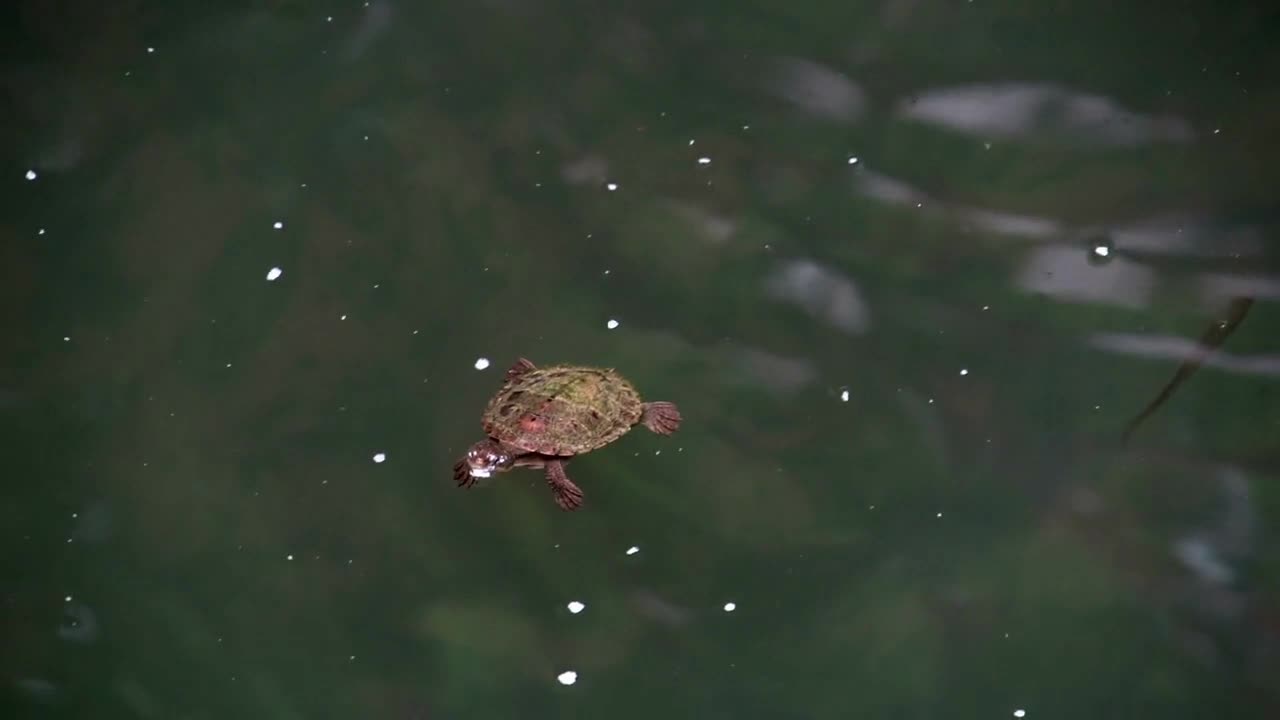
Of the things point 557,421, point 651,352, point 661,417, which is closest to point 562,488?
point 557,421

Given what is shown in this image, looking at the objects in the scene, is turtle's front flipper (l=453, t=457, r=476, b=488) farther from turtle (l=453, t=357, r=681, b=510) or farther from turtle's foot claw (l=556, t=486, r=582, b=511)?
turtle's foot claw (l=556, t=486, r=582, b=511)

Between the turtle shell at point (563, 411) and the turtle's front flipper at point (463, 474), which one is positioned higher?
the turtle shell at point (563, 411)

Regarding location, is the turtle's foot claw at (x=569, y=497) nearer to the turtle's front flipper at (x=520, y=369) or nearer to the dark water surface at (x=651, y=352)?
the dark water surface at (x=651, y=352)

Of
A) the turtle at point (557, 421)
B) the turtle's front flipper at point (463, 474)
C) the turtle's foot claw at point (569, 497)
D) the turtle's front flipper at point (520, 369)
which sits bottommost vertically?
the turtle's foot claw at point (569, 497)

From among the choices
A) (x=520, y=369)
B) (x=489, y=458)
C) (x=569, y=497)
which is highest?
(x=520, y=369)

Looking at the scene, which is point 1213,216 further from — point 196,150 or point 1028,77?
point 196,150

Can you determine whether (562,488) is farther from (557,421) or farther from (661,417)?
(661,417)

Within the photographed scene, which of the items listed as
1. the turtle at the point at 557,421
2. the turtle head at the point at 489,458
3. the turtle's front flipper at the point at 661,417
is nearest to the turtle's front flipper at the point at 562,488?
the turtle at the point at 557,421
